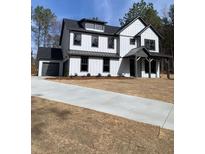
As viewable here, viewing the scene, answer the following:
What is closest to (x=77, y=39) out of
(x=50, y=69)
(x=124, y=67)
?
(x=50, y=69)

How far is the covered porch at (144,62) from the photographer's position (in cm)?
1969

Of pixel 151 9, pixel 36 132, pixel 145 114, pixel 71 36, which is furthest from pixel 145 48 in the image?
pixel 36 132

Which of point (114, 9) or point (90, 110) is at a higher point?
point (114, 9)

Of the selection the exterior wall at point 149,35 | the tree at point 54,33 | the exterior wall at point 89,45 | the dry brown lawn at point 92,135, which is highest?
the tree at point 54,33

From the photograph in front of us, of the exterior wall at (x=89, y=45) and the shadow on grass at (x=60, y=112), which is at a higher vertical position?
the exterior wall at (x=89, y=45)

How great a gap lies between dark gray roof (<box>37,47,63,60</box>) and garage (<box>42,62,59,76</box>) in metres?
0.61

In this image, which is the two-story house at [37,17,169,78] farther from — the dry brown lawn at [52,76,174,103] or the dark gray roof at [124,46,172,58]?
the dry brown lawn at [52,76,174,103]

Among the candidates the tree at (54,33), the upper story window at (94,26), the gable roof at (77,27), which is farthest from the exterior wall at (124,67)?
the tree at (54,33)

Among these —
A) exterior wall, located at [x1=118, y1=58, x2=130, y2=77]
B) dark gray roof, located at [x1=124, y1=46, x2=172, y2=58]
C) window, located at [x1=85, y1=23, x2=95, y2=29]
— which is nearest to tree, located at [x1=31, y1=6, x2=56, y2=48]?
window, located at [x1=85, y1=23, x2=95, y2=29]

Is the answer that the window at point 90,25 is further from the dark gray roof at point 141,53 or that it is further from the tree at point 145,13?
the tree at point 145,13

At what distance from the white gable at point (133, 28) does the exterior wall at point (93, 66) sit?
3094 millimetres

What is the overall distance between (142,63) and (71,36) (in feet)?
24.8
